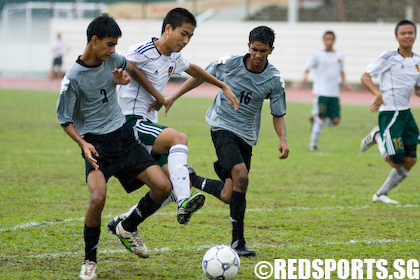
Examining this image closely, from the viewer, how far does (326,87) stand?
37.3 ft

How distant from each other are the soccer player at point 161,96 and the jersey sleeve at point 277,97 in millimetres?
477

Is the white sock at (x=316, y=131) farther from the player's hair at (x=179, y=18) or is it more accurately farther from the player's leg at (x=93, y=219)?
the player's leg at (x=93, y=219)

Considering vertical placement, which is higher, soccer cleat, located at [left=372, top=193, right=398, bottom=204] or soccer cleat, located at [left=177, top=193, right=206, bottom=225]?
soccer cleat, located at [left=177, top=193, right=206, bottom=225]

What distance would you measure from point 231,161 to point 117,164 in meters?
0.98

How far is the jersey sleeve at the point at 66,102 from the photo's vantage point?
397 cm

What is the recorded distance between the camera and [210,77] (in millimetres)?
4789

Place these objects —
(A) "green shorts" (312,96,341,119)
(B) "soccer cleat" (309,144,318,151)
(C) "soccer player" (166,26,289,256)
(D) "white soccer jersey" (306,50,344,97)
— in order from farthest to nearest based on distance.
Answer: (D) "white soccer jersey" (306,50,344,97) < (A) "green shorts" (312,96,341,119) < (B) "soccer cleat" (309,144,318,151) < (C) "soccer player" (166,26,289,256)

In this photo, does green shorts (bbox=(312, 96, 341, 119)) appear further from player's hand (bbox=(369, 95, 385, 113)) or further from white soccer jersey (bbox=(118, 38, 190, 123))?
white soccer jersey (bbox=(118, 38, 190, 123))

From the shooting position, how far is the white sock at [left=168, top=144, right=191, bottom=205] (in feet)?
14.3

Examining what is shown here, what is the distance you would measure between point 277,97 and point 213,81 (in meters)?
0.60

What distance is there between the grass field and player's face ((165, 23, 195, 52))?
1.68 metres

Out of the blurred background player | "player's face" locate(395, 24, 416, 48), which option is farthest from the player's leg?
the blurred background player

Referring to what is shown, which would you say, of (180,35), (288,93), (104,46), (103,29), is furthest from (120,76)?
(288,93)

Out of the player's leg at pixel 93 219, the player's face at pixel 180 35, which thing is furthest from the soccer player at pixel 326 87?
the player's leg at pixel 93 219
